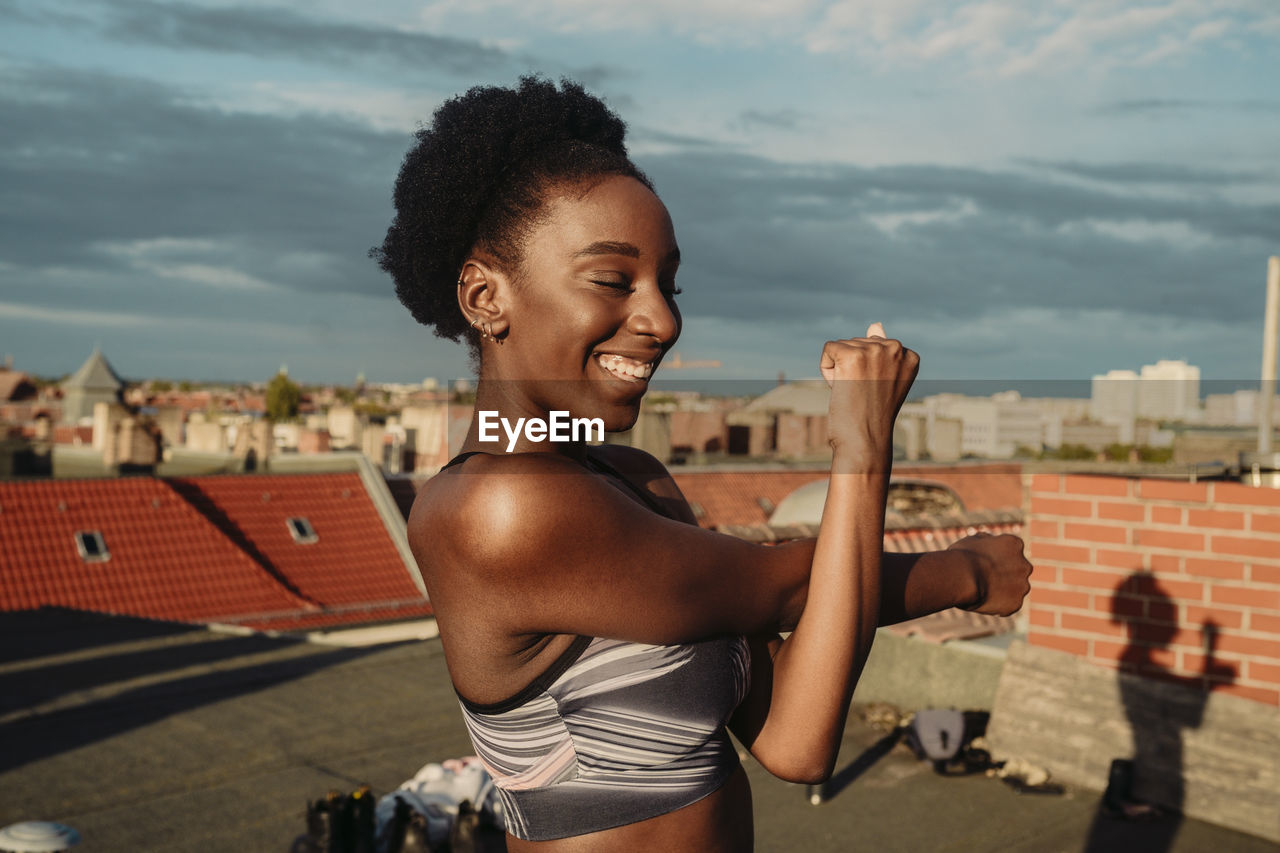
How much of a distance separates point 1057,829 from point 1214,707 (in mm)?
928

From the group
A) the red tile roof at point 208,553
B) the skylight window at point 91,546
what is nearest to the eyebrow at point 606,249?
the red tile roof at point 208,553

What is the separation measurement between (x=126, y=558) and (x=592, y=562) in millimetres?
29547

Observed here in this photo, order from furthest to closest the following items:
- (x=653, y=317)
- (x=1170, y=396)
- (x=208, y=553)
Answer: (x=208, y=553), (x=1170, y=396), (x=653, y=317)

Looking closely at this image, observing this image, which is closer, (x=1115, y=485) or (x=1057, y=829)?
(x=1057, y=829)

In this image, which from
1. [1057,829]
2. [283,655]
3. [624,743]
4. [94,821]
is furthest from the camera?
[283,655]

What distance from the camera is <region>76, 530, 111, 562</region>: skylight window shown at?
2753 centimetres

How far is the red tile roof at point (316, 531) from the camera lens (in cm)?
3028

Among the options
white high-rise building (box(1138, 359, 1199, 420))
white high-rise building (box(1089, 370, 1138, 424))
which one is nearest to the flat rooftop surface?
white high-rise building (box(1138, 359, 1199, 420))

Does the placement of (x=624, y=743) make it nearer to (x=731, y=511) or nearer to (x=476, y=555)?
(x=476, y=555)

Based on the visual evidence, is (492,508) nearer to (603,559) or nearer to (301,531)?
(603,559)

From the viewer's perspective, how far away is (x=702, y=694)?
68.6 inches

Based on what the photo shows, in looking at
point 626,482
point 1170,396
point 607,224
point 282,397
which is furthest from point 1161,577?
point 282,397

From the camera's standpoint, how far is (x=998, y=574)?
191 centimetres

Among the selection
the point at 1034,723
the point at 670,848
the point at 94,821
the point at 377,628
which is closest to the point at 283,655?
the point at 94,821
